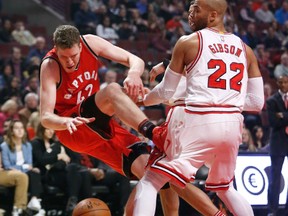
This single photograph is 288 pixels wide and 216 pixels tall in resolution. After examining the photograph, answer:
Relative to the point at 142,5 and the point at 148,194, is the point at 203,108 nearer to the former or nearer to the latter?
the point at 148,194

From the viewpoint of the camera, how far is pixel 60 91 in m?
6.78

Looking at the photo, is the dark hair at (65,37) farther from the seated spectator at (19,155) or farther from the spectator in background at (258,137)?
the spectator in background at (258,137)

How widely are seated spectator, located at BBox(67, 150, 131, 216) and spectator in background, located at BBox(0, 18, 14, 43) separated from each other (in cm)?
534

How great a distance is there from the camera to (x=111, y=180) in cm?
1080

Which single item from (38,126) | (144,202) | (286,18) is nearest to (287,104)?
(38,126)

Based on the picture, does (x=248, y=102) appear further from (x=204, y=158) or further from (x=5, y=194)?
(x=5, y=194)

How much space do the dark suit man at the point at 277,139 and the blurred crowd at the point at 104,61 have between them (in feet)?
5.19

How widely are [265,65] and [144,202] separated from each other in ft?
41.9

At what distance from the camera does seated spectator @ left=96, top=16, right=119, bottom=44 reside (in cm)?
1662

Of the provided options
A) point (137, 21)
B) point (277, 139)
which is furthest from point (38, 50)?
point (277, 139)

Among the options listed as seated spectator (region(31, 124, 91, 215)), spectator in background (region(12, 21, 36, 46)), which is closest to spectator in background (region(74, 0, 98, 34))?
spectator in background (region(12, 21, 36, 46))

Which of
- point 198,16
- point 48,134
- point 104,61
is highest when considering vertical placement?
point 198,16

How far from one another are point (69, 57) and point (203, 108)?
4.72 feet

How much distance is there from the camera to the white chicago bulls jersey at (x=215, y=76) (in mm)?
5738
